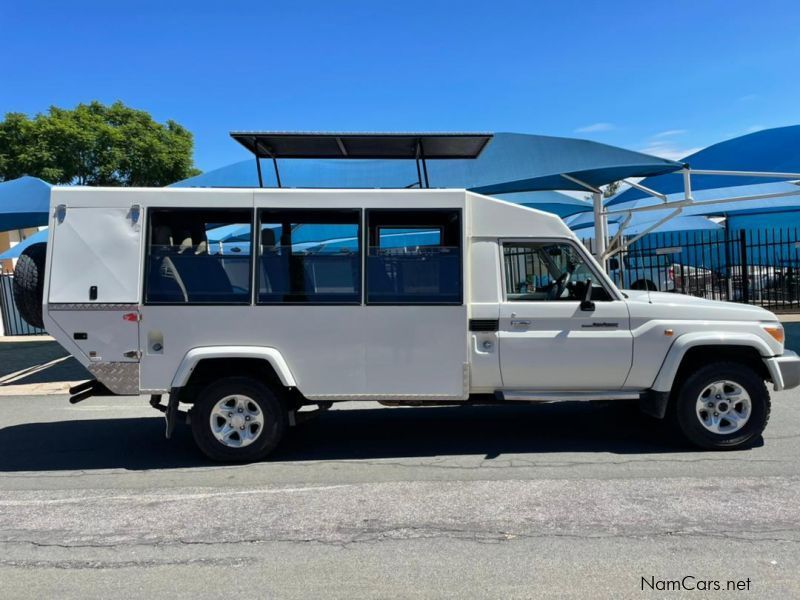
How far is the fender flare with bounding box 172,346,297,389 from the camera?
17.6 ft

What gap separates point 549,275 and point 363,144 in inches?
97.5

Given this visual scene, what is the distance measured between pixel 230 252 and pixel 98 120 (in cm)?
2562

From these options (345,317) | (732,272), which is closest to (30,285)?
(345,317)

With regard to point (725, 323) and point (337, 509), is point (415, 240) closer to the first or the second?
point (337, 509)

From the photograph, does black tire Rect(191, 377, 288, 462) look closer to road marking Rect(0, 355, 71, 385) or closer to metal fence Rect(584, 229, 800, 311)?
road marking Rect(0, 355, 71, 385)

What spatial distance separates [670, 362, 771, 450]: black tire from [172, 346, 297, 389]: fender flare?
139 inches

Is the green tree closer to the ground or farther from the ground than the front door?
farther from the ground

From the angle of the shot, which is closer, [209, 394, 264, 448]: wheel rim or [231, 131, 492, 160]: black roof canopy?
[209, 394, 264, 448]: wheel rim

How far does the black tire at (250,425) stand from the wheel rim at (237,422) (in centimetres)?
2

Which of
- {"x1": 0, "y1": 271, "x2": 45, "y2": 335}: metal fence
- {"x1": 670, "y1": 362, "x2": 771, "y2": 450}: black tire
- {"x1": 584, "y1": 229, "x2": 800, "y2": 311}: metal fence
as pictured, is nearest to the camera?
{"x1": 670, "y1": 362, "x2": 771, "y2": 450}: black tire

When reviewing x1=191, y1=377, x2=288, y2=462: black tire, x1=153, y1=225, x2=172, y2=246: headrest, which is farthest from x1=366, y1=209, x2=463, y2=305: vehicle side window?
Result: x1=153, y1=225, x2=172, y2=246: headrest

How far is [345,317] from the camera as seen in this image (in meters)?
5.46

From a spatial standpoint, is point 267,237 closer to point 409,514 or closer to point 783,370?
point 409,514

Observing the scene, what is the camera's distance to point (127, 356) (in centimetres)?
544
